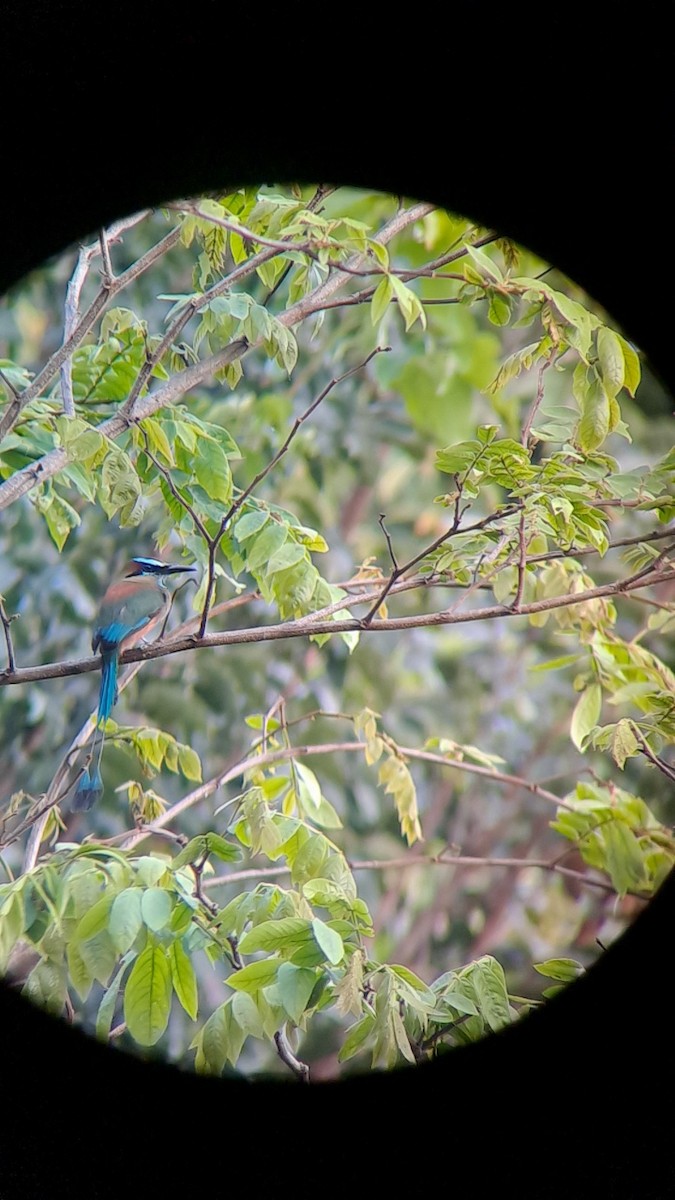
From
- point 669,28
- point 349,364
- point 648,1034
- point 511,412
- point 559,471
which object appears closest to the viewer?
point 669,28

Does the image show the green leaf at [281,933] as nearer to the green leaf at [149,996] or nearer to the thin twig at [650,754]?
the green leaf at [149,996]

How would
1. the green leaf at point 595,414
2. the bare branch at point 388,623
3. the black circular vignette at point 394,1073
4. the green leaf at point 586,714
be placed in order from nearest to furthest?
the black circular vignette at point 394,1073, the green leaf at point 595,414, the bare branch at point 388,623, the green leaf at point 586,714

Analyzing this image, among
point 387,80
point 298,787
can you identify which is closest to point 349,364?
point 298,787

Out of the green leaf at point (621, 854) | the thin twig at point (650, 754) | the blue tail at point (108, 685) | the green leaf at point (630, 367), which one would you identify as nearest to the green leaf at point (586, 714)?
the green leaf at point (621, 854)

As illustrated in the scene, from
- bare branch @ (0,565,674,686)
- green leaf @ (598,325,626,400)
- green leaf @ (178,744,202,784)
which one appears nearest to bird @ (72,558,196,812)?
green leaf @ (178,744,202,784)

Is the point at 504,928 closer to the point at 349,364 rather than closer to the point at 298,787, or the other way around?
the point at 349,364

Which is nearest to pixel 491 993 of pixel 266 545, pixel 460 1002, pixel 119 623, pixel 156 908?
pixel 460 1002
